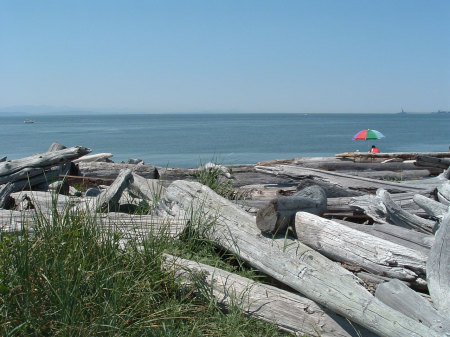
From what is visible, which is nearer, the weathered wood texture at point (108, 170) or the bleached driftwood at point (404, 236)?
the bleached driftwood at point (404, 236)

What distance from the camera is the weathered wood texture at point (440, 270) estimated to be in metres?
4.03

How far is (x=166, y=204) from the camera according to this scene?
601cm

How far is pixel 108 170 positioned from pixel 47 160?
129 centimetres

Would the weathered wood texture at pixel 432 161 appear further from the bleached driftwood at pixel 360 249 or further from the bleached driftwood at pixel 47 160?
the bleached driftwood at pixel 47 160

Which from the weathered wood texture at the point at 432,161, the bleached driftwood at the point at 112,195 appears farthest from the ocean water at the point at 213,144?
the weathered wood texture at the point at 432,161

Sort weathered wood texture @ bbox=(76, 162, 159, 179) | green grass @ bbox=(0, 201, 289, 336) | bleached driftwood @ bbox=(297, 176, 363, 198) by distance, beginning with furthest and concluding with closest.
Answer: weathered wood texture @ bbox=(76, 162, 159, 179)
bleached driftwood @ bbox=(297, 176, 363, 198)
green grass @ bbox=(0, 201, 289, 336)

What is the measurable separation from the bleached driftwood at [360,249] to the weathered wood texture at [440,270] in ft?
0.49

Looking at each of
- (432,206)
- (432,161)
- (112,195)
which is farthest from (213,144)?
(432,206)

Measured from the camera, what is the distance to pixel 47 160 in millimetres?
8172

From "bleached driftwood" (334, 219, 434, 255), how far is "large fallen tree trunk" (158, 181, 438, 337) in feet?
2.85

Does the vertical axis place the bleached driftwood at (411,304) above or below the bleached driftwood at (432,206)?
below

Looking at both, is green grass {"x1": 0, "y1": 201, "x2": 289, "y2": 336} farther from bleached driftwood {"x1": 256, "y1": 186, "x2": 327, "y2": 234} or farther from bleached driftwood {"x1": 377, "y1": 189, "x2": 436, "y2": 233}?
bleached driftwood {"x1": 377, "y1": 189, "x2": 436, "y2": 233}

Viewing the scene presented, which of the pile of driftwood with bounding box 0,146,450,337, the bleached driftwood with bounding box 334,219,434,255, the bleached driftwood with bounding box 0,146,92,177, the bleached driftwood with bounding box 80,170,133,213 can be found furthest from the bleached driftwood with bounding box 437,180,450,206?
the bleached driftwood with bounding box 0,146,92,177

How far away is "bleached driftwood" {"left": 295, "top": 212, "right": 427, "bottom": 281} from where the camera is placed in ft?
14.7
